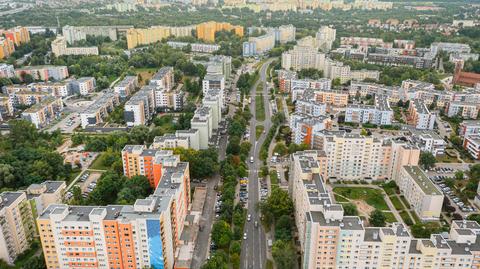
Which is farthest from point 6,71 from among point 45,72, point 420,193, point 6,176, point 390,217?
point 420,193

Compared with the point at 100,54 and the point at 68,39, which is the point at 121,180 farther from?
the point at 68,39

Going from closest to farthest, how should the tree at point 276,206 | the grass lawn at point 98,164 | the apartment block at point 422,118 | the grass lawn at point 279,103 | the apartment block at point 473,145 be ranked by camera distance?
the tree at point 276,206 < the grass lawn at point 98,164 < the apartment block at point 473,145 < the apartment block at point 422,118 < the grass lawn at point 279,103

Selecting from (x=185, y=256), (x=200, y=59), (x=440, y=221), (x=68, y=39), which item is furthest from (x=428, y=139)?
(x=68, y=39)

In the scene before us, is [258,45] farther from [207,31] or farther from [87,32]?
[87,32]

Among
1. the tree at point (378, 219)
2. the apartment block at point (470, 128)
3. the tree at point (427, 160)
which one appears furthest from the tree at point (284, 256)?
the apartment block at point (470, 128)

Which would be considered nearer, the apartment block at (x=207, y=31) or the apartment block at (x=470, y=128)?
the apartment block at (x=470, y=128)

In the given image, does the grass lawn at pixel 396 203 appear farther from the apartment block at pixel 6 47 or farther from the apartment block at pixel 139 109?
the apartment block at pixel 6 47
